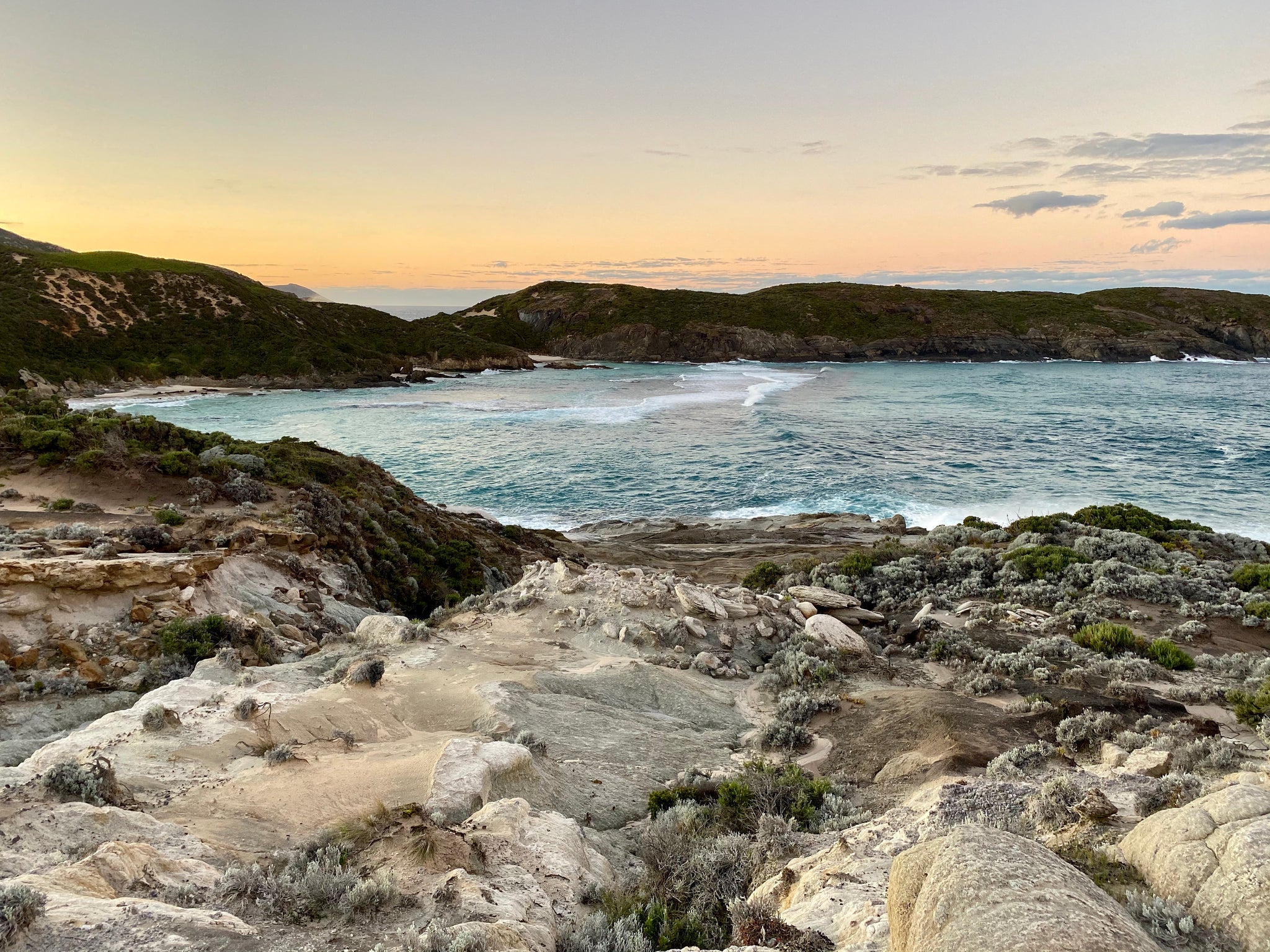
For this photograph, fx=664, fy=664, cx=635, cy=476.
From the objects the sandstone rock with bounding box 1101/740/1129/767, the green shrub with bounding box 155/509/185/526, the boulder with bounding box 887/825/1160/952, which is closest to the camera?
the boulder with bounding box 887/825/1160/952

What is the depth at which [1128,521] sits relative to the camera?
781 inches

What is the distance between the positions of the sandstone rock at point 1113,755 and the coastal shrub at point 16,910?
8.96 m

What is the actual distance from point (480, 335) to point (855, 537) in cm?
11455

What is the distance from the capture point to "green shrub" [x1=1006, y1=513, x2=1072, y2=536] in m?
18.6

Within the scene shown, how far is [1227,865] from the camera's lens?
12.5 ft

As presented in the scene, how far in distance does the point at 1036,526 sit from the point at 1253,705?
11.1 metres

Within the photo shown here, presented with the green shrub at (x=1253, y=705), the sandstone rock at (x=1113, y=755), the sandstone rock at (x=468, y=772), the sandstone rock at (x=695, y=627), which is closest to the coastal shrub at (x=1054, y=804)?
the sandstone rock at (x=1113, y=755)

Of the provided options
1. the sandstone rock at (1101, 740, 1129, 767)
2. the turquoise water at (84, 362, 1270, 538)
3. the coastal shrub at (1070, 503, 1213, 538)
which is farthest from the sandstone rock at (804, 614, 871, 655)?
the turquoise water at (84, 362, 1270, 538)

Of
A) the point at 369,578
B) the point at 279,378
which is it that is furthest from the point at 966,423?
the point at 279,378

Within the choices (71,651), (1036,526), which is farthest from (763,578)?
(71,651)

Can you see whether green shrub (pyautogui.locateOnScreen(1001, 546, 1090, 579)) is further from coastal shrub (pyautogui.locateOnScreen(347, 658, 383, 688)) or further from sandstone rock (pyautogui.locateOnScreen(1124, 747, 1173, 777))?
coastal shrub (pyautogui.locateOnScreen(347, 658, 383, 688))

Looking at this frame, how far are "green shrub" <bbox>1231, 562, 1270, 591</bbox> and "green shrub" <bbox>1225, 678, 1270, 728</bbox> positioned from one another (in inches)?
301

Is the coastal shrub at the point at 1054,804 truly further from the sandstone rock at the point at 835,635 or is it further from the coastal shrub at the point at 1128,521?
the coastal shrub at the point at 1128,521

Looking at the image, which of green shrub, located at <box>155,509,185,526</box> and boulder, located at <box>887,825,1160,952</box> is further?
Answer: green shrub, located at <box>155,509,185,526</box>
